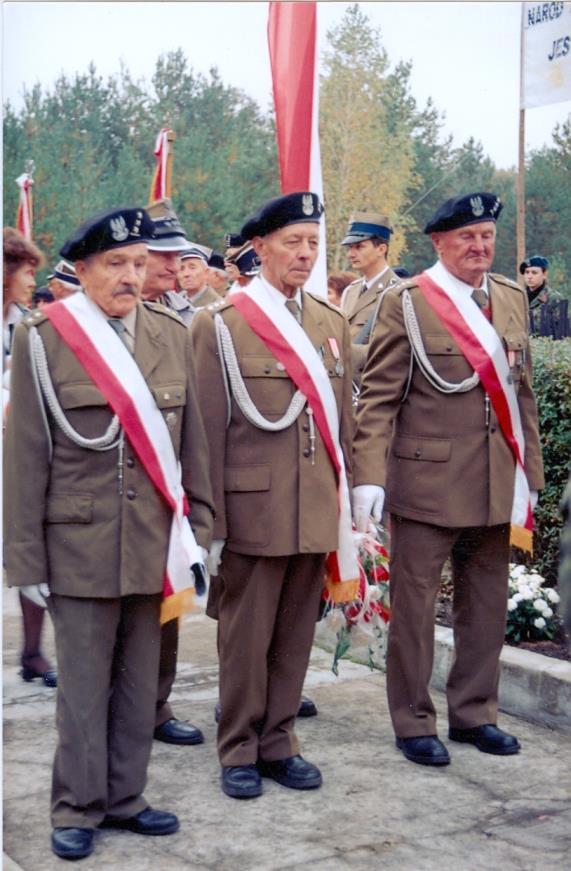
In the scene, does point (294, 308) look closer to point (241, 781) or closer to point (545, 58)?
point (241, 781)

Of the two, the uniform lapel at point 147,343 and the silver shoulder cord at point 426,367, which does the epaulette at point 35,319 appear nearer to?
the uniform lapel at point 147,343

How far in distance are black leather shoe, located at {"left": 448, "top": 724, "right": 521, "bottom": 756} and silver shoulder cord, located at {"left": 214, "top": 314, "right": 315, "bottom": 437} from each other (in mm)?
1372

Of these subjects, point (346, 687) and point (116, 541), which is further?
point (346, 687)

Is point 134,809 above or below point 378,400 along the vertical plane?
below

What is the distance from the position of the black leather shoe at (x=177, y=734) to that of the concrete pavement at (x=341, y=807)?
4 cm

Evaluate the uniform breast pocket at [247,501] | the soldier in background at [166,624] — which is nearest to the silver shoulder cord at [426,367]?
the uniform breast pocket at [247,501]

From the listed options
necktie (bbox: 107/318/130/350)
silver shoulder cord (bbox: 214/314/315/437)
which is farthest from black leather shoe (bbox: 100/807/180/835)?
necktie (bbox: 107/318/130/350)

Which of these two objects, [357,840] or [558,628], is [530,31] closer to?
[558,628]

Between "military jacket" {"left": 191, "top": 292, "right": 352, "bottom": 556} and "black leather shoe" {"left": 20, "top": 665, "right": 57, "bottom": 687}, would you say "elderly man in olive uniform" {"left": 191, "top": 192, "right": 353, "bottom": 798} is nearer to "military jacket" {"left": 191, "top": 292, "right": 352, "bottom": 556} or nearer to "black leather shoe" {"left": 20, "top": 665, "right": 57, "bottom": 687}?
"military jacket" {"left": 191, "top": 292, "right": 352, "bottom": 556}

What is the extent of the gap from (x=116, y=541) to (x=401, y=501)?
130 centimetres

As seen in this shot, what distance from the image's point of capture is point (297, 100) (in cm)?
548

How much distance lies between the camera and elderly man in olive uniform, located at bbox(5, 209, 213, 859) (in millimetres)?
3645

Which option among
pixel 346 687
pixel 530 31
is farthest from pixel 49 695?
pixel 530 31

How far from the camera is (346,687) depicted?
5.51 m
